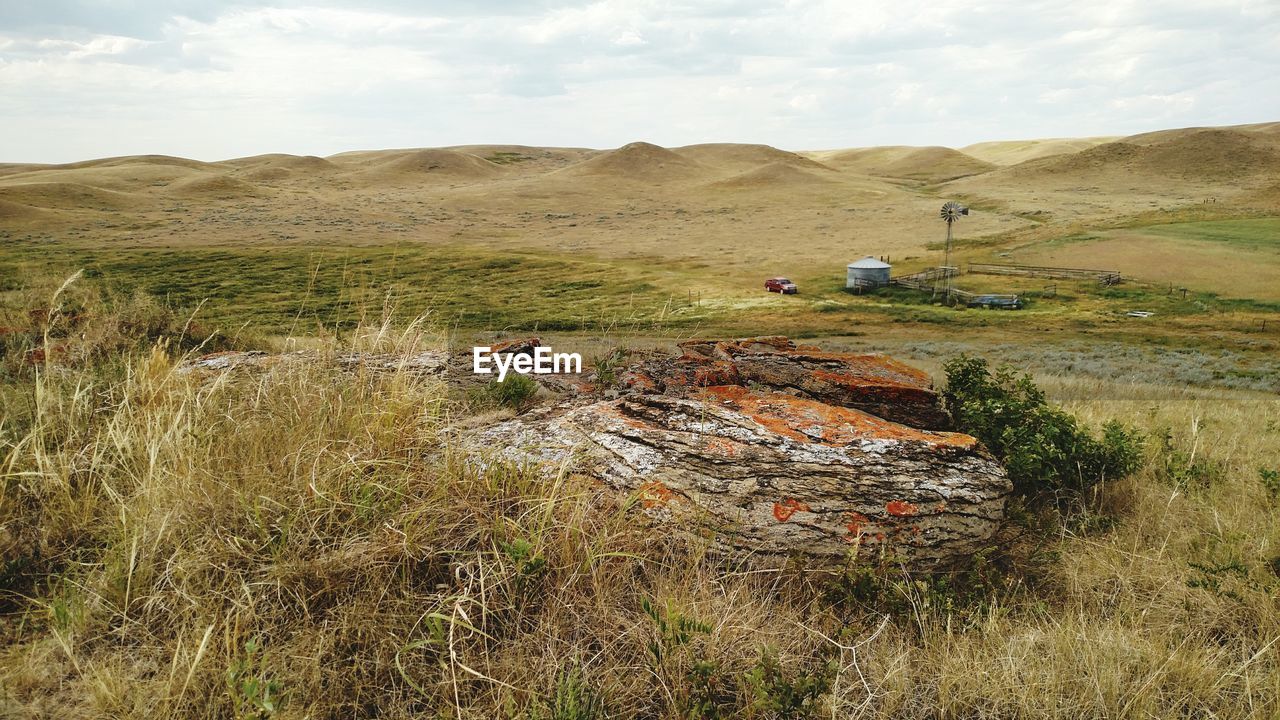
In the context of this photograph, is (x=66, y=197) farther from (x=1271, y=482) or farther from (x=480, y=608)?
(x=1271, y=482)

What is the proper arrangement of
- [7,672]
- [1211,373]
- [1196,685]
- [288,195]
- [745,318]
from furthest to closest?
[288,195]
[745,318]
[1211,373]
[1196,685]
[7,672]

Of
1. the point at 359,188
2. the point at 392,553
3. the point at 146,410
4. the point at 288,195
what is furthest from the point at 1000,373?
the point at 359,188

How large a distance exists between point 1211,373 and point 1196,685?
68.4ft

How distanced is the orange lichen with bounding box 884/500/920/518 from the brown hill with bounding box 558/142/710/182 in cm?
10686

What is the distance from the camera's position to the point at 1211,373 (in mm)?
18453

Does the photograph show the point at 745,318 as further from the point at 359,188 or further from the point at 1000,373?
the point at 359,188

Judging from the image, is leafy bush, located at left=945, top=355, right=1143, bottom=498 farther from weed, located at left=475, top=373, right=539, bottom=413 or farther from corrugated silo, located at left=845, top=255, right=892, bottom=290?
corrugated silo, located at left=845, top=255, right=892, bottom=290

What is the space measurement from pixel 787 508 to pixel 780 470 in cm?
27

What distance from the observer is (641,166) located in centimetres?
11381

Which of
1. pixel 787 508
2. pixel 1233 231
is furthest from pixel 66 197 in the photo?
pixel 1233 231

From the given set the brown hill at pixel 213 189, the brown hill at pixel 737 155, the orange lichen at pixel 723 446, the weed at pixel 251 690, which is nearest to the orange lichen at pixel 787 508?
the orange lichen at pixel 723 446

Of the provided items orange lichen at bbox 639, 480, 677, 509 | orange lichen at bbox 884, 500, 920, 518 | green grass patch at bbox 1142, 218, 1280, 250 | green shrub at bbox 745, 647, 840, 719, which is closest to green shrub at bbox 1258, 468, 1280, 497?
orange lichen at bbox 884, 500, 920, 518

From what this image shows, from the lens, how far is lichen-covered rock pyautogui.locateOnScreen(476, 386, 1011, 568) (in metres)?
3.37

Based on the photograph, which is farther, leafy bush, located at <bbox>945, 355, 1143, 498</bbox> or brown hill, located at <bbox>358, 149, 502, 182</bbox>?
brown hill, located at <bbox>358, 149, 502, 182</bbox>
